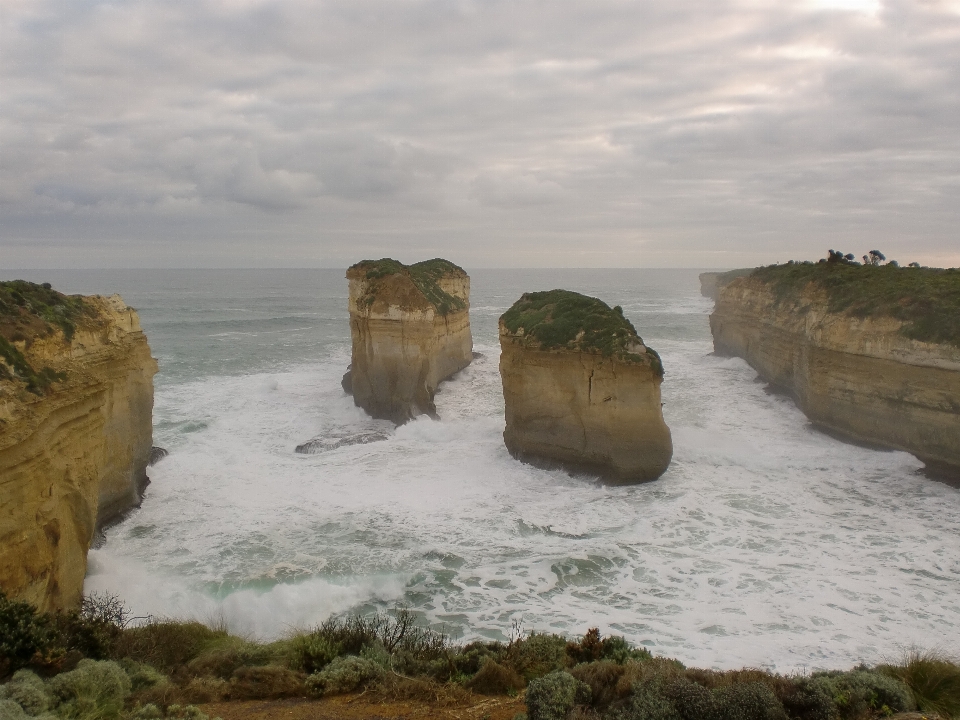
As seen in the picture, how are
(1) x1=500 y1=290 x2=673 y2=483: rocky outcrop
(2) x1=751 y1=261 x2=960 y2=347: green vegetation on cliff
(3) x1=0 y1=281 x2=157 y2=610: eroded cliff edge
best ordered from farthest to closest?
(2) x1=751 y1=261 x2=960 y2=347: green vegetation on cliff < (1) x1=500 y1=290 x2=673 y2=483: rocky outcrop < (3) x1=0 y1=281 x2=157 y2=610: eroded cliff edge

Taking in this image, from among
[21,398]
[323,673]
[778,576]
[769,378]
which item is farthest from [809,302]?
[21,398]

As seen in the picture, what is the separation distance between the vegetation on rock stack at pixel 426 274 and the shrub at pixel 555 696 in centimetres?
1664

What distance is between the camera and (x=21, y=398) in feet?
26.3

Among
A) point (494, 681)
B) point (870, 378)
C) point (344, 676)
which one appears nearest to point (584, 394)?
point (870, 378)

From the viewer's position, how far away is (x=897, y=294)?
55.2ft

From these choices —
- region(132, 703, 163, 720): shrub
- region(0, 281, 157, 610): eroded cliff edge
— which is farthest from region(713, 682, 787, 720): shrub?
region(0, 281, 157, 610): eroded cliff edge

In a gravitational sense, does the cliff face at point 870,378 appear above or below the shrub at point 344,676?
above

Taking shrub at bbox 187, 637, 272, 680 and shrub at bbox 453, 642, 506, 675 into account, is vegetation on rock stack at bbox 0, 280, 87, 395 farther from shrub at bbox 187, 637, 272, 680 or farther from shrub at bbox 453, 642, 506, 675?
shrub at bbox 453, 642, 506, 675

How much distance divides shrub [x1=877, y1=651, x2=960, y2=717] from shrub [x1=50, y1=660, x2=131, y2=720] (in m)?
7.31

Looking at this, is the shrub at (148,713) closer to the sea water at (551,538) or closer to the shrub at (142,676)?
the shrub at (142,676)

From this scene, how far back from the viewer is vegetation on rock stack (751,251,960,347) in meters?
15.6

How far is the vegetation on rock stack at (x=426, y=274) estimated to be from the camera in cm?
2167

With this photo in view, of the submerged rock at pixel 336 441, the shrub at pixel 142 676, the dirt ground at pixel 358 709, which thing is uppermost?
the shrub at pixel 142 676

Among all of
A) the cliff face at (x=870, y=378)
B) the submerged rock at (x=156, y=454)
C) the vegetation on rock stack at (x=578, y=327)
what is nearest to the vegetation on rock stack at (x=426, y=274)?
the vegetation on rock stack at (x=578, y=327)
